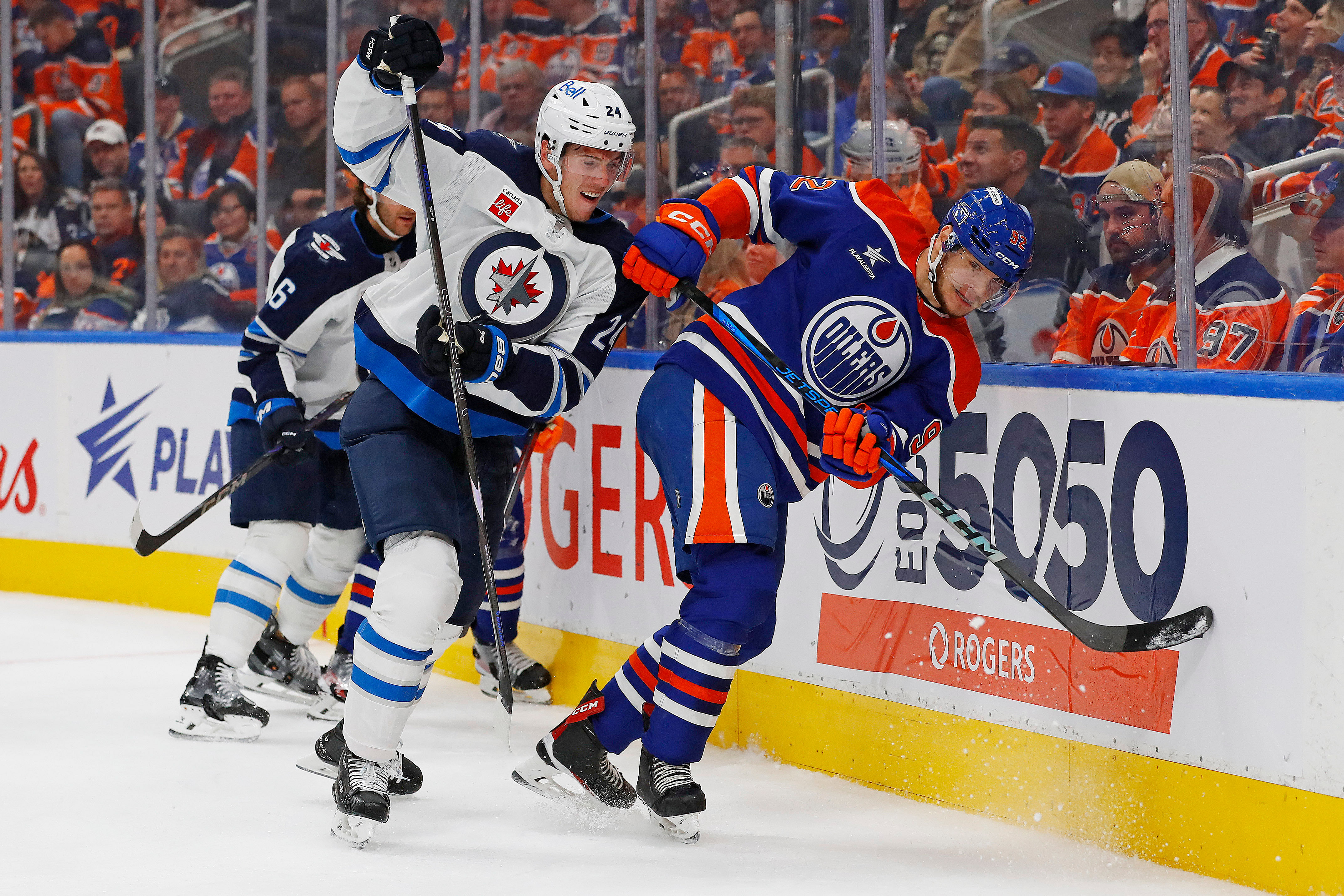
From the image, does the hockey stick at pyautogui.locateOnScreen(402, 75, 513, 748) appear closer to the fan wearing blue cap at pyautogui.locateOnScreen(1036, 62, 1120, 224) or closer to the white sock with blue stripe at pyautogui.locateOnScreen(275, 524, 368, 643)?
the white sock with blue stripe at pyautogui.locateOnScreen(275, 524, 368, 643)

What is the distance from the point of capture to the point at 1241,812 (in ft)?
7.55

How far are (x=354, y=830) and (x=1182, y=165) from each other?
6.28 ft

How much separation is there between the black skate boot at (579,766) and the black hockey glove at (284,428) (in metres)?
1.01

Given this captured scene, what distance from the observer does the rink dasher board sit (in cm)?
224

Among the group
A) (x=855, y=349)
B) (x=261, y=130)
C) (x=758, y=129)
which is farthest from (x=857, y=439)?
(x=261, y=130)

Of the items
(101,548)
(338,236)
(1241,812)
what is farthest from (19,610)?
(1241,812)

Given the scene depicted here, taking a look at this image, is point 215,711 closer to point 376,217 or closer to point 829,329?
point 376,217

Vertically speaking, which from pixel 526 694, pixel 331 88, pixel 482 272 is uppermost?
pixel 331 88

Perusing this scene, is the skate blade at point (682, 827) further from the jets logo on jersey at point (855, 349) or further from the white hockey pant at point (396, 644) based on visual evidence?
the jets logo on jersey at point (855, 349)

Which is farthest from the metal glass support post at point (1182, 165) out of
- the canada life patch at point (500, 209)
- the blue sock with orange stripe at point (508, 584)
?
the blue sock with orange stripe at point (508, 584)

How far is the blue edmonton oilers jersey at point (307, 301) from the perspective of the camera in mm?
3355

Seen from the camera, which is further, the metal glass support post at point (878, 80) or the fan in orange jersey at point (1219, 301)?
the metal glass support post at point (878, 80)

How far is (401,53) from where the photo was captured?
240 centimetres

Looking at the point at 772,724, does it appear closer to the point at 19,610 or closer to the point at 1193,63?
the point at 1193,63
